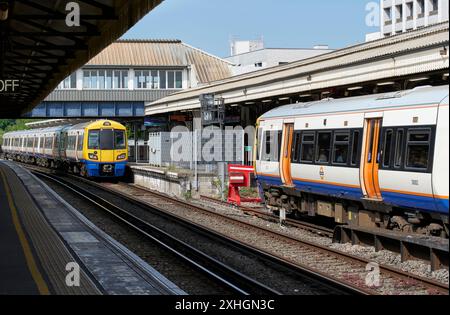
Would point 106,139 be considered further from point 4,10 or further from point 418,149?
point 418,149

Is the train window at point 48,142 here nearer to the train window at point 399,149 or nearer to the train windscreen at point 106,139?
the train windscreen at point 106,139

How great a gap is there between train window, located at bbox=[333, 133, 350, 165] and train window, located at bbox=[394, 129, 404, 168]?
2075 millimetres

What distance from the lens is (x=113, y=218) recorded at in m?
21.9

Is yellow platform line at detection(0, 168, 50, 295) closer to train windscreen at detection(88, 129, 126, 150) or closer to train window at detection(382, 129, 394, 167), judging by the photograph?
train window at detection(382, 129, 394, 167)

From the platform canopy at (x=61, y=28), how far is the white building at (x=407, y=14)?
2395 inches

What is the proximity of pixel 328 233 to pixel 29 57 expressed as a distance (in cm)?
1055

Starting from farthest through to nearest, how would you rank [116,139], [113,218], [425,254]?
[116,139], [113,218], [425,254]

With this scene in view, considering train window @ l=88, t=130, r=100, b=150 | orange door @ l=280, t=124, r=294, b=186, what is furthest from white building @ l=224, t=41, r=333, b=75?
orange door @ l=280, t=124, r=294, b=186

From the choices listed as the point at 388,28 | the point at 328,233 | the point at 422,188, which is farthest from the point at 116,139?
the point at 388,28

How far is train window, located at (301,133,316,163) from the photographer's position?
58.8 feet

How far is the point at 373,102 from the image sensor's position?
15.3 metres

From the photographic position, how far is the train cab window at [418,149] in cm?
1305

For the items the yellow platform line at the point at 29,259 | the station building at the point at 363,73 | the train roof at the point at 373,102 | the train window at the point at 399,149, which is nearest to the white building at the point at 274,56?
the station building at the point at 363,73
